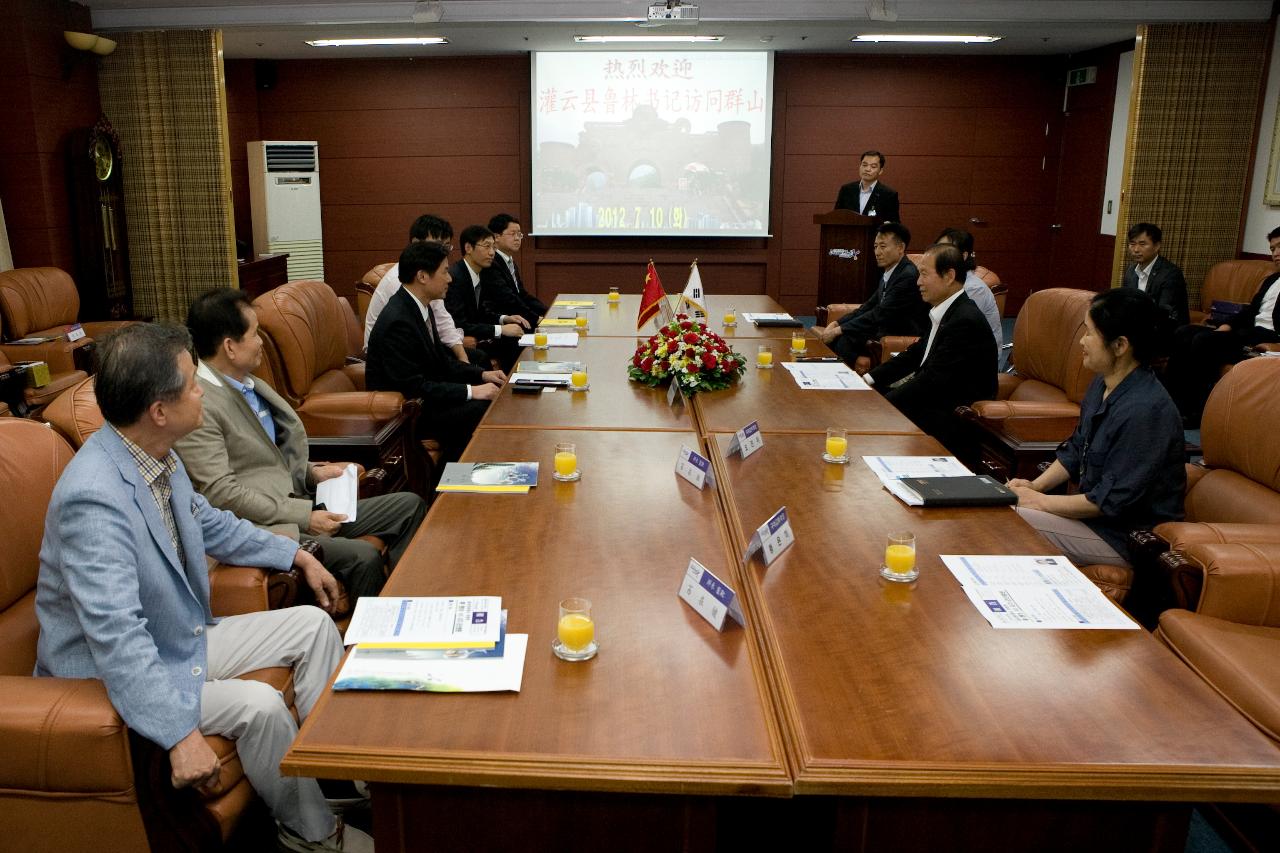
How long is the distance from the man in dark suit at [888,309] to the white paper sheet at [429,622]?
3927 mm

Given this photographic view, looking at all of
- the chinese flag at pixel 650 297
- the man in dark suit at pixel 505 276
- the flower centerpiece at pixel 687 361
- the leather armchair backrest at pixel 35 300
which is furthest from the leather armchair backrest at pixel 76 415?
the leather armchair backrest at pixel 35 300

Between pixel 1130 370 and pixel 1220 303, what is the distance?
4.23 m

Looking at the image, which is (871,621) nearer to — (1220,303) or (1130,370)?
(1130,370)

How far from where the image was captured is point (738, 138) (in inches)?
343

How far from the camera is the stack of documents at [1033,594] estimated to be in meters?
1.76

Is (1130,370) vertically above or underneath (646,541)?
above

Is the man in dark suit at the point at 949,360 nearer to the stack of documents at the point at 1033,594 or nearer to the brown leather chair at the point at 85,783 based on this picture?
the stack of documents at the point at 1033,594

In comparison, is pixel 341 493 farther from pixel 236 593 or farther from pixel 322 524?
pixel 236 593

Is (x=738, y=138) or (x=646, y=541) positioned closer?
(x=646, y=541)

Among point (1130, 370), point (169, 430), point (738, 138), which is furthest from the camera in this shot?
point (738, 138)

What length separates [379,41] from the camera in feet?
25.4

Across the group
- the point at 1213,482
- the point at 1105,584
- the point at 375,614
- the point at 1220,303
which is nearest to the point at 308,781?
the point at 375,614

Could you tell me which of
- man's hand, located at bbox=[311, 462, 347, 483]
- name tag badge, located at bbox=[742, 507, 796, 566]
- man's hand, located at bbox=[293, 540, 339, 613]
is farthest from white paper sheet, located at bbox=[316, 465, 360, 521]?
name tag badge, located at bbox=[742, 507, 796, 566]

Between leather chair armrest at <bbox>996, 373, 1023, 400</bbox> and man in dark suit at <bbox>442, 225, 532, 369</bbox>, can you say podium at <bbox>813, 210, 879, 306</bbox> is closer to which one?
man in dark suit at <bbox>442, 225, 532, 369</bbox>
